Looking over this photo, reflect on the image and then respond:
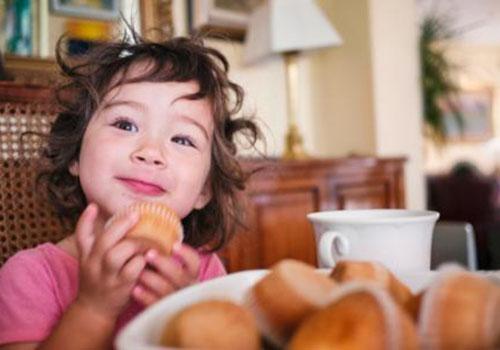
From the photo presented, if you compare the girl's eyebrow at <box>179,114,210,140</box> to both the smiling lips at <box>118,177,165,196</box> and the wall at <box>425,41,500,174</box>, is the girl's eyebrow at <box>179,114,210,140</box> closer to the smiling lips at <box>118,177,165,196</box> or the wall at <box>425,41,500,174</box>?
the smiling lips at <box>118,177,165,196</box>

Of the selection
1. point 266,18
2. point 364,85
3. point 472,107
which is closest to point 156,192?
point 266,18

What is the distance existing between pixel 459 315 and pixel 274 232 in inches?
55.8

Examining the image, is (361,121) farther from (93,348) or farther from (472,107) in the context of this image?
(472,107)

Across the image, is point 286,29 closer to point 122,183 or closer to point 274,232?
point 274,232

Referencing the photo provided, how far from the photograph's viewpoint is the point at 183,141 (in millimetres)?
678

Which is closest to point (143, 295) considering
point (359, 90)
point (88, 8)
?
point (88, 8)

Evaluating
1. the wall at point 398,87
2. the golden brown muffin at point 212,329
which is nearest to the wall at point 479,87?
the wall at point 398,87

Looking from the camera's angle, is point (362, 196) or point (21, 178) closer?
point (21, 178)

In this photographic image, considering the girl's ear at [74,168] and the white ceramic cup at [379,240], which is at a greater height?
the girl's ear at [74,168]

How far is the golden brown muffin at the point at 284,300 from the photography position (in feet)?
0.80

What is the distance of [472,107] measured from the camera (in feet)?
25.9

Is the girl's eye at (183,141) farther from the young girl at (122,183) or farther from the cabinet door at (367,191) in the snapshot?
the cabinet door at (367,191)

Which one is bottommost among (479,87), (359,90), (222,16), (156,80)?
(156,80)

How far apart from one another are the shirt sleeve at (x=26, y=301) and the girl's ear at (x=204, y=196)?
0.25 metres
